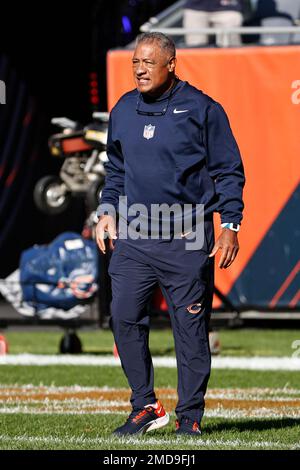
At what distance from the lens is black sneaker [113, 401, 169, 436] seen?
7.25m

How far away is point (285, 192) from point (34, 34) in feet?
28.0


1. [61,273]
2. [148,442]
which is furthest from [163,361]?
[148,442]

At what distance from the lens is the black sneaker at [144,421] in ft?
23.8

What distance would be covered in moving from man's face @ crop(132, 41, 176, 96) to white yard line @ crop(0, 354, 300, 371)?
5875mm

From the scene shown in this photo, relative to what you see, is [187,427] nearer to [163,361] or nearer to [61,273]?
[163,361]

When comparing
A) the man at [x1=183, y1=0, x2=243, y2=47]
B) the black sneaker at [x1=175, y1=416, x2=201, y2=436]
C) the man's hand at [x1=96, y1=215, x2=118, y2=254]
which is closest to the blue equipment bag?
the man at [x1=183, y1=0, x2=243, y2=47]

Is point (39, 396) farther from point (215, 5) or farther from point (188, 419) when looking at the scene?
point (215, 5)

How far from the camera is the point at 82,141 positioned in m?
14.9

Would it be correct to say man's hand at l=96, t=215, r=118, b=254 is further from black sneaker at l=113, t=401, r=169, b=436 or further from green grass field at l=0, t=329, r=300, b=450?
Result: green grass field at l=0, t=329, r=300, b=450

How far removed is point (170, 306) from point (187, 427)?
0.63m

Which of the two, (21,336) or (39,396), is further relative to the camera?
(21,336)

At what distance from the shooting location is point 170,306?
24.1 feet

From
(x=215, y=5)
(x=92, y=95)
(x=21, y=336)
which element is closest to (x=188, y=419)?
(x=215, y=5)

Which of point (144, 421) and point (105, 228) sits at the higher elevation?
point (105, 228)
